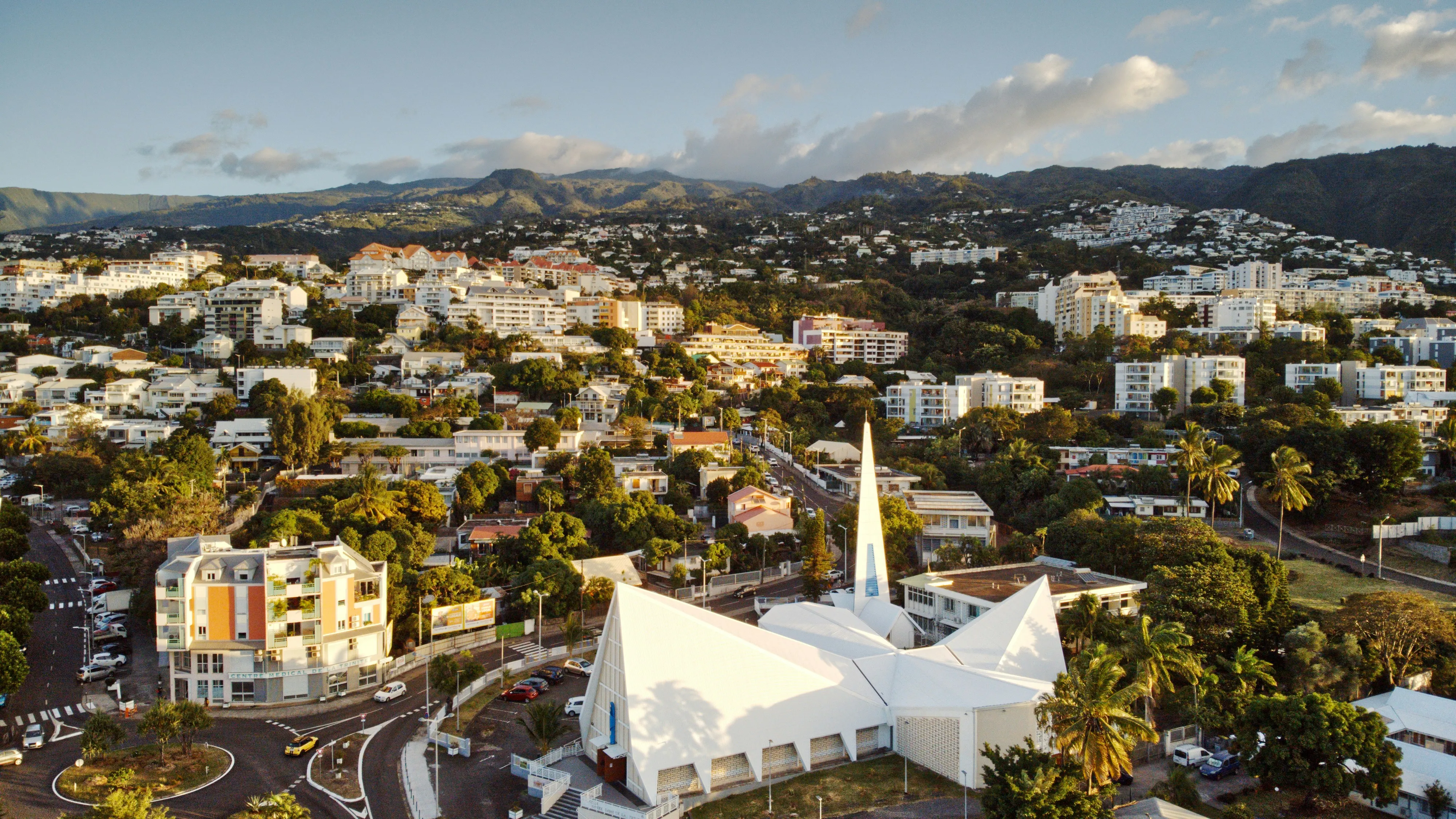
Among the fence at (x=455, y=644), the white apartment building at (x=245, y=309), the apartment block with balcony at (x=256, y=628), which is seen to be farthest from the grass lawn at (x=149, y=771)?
the white apartment building at (x=245, y=309)

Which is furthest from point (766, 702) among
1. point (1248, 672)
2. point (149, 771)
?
point (149, 771)

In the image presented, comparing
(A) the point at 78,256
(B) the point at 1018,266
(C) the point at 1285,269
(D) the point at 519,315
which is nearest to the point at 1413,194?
(C) the point at 1285,269

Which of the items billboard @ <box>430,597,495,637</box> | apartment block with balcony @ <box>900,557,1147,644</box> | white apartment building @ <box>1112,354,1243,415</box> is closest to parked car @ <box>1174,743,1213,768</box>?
apartment block with balcony @ <box>900,557,1147,644</box>

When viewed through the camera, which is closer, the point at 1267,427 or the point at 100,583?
the point at 100,583

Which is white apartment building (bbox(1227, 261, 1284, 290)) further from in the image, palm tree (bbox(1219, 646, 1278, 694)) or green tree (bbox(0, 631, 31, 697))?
green tree (bbox(0, 631, 31, 697))

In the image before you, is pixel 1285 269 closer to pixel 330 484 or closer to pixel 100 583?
pixel 330 484

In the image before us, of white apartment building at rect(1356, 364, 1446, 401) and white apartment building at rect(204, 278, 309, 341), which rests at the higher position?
white apartment building at rect(204, 278, 309, 341)

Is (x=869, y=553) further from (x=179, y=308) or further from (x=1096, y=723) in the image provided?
(x=179, y=308)
